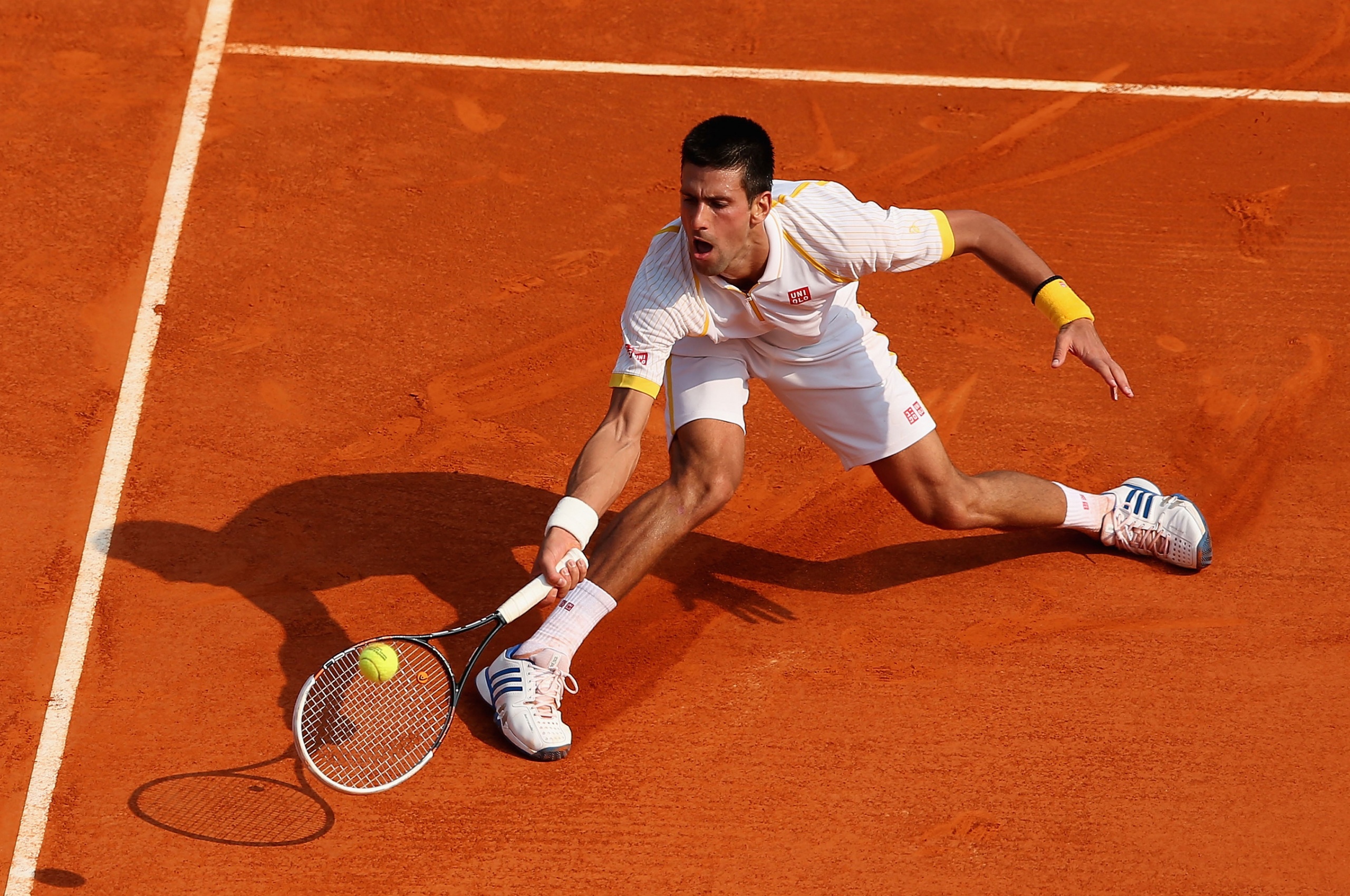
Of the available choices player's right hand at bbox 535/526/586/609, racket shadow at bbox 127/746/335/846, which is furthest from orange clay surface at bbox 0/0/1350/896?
player's right hand at bbox 535/526/586/609

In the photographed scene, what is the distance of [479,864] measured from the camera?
14.3ft

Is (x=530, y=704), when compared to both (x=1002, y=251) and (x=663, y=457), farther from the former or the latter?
(x=1002, y=251)

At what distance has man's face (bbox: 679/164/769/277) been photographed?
171 inches

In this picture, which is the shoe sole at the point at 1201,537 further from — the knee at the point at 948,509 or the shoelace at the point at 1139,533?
the knee at the point at 948,509

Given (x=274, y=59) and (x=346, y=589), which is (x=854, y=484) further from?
(x=274, y=59)

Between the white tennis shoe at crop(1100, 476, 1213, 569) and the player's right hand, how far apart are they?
2.39 meters

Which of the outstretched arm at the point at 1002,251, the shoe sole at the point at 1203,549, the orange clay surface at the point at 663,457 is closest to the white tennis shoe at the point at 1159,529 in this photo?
the shoe sole at the point at 1203,549

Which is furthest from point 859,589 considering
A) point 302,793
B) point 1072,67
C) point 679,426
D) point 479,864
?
point 1072,67

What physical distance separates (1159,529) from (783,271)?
1.97 m

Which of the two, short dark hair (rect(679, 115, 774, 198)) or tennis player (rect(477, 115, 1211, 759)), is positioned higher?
short dark hair (rect(679, 115, 774, 198))

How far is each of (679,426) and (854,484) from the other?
51.0 inches

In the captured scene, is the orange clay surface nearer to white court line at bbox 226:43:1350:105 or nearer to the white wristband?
white court line at bbox 226:43:1350:105

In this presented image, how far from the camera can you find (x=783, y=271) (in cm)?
463

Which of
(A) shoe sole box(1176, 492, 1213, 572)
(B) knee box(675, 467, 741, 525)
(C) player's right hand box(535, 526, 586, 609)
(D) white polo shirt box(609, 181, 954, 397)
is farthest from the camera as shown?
(A) shoe sole box(1176, 492, 1213, 572)
